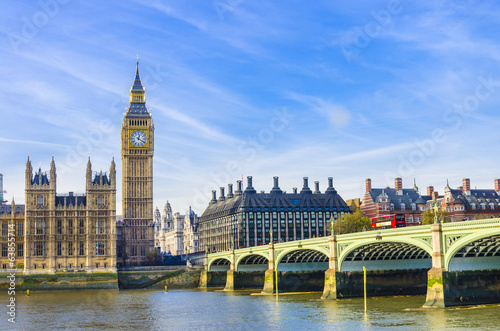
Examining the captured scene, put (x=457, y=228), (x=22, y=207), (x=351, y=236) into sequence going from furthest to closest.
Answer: (x=22, y=207) → (x=351, y=236) → (x=457, y=228)

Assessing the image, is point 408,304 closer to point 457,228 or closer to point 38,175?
point 457,228

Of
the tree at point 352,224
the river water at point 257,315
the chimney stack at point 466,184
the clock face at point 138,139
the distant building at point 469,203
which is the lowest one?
the river water at point 257,315

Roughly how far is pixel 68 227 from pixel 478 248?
4202 inches

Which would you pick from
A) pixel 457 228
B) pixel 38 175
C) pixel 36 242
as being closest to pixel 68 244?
pixel 36 242

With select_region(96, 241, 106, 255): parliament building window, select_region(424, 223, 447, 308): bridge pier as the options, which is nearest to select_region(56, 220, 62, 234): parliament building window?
select_region(96, 241, 106, 255): parliament building window

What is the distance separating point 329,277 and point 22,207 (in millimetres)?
100594

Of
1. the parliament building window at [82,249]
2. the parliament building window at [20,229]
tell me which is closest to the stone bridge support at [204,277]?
the parliament building window at [82,249]

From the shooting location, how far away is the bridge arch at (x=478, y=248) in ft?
227

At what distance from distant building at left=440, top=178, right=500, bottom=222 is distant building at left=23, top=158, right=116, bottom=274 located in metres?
75.5

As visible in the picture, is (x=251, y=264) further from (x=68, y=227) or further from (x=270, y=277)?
(x=68, y=227)

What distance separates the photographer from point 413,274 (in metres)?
102

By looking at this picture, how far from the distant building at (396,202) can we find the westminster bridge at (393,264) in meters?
45.3

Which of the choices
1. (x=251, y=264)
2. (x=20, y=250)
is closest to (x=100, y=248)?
(x=20, y=250)

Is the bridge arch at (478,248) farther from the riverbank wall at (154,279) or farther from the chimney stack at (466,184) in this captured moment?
the chimney stack at (466,184)
